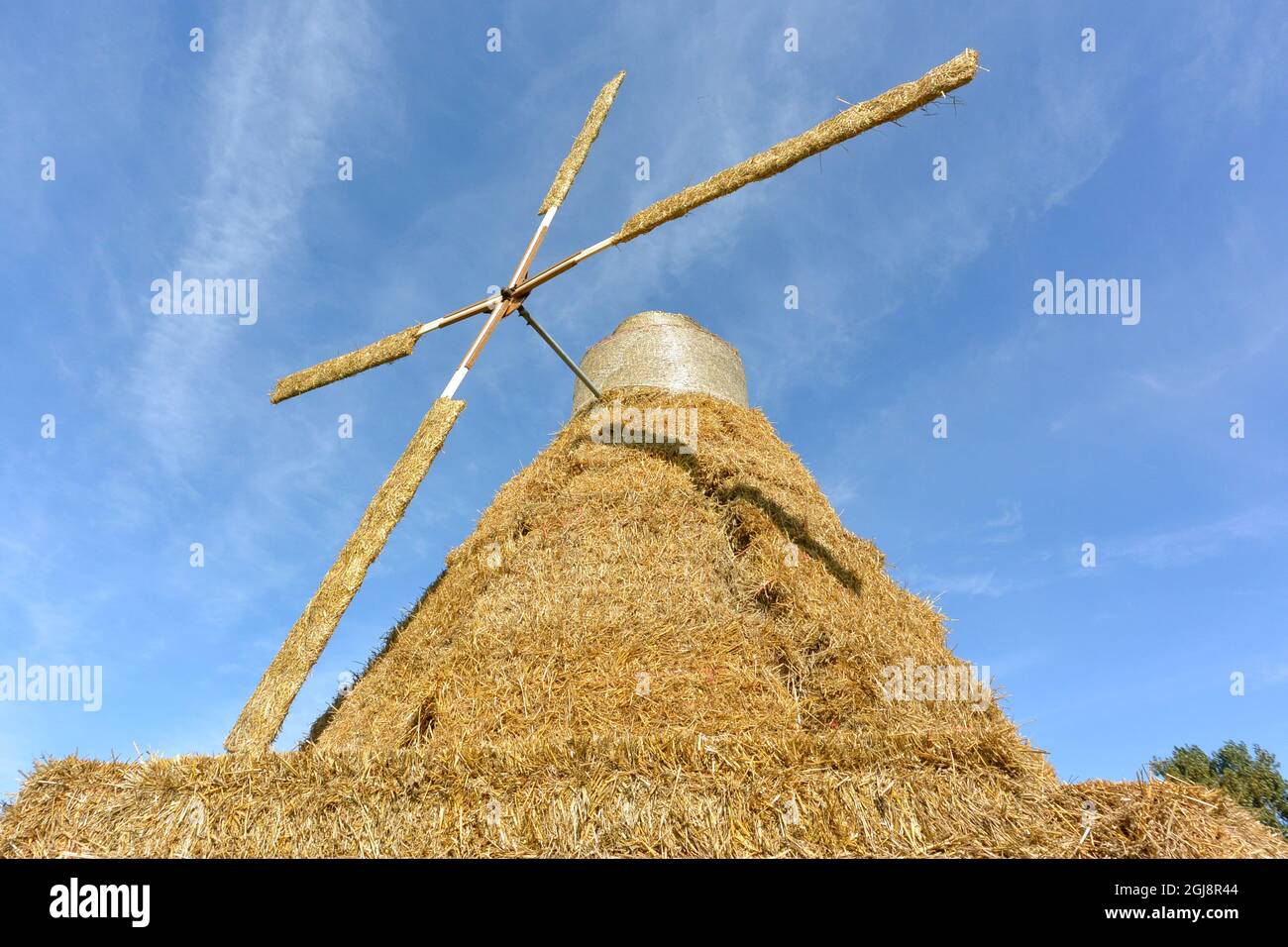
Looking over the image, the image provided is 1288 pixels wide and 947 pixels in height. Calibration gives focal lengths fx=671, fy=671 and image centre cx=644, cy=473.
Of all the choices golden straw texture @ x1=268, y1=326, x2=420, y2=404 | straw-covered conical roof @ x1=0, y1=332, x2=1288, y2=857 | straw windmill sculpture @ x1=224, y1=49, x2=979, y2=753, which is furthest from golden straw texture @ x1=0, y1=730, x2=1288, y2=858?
golden straw texture @ x1=268, y1=326, x2=420, y2=404

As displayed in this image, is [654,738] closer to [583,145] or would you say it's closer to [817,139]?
[817,139]

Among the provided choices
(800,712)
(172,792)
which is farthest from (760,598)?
(172,792)

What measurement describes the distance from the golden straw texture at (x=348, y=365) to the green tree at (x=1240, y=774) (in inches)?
1008

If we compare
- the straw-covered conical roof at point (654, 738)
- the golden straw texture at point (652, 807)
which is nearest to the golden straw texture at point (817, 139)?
the straw-covered conical roof at point (654, 738)

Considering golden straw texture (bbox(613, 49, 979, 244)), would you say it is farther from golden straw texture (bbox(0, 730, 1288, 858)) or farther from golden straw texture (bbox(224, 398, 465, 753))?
golden straw texture (bbox(0, 730, 1288, 858))

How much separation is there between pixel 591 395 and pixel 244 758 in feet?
22.0

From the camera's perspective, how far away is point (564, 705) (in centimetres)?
528

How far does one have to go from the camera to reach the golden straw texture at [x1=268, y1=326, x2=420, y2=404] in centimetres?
927

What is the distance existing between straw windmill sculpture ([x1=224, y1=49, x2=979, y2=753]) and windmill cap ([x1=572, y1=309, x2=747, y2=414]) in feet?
2.14
